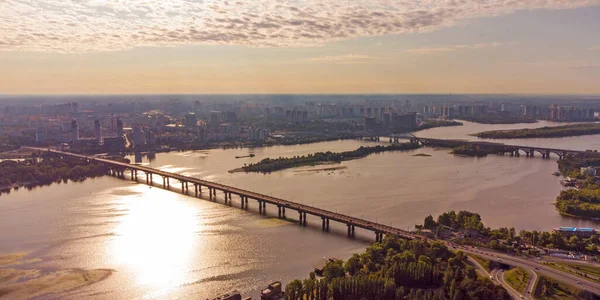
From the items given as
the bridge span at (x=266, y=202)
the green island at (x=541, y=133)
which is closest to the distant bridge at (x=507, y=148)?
the green island at (x=541, y=133)

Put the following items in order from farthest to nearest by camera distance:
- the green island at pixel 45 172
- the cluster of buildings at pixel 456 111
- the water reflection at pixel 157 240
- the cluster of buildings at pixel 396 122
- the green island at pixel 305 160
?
the cluster of buildings at pixel 456 111
the cluster of buildings at pixel 396 122
the green island at pixel 305 160
the green island at pixel 45 172
the water reflection at pixel 157 240

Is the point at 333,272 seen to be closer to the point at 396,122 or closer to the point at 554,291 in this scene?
the point at 554,291

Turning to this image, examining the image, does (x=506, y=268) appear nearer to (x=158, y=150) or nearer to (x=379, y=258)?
(x=379, y=258)

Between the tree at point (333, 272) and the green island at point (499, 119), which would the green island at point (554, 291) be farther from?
the green island at point (499, 119)

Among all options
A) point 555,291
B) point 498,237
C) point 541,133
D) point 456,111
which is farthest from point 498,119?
point 555,291

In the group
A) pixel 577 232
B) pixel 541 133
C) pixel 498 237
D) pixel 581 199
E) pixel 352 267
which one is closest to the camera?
pixel 352 267

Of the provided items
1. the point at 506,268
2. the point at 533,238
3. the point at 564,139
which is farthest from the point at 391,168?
the point at 564,139

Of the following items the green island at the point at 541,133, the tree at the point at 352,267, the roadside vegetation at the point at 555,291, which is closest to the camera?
the roadside vegetation at the point at 555,291
